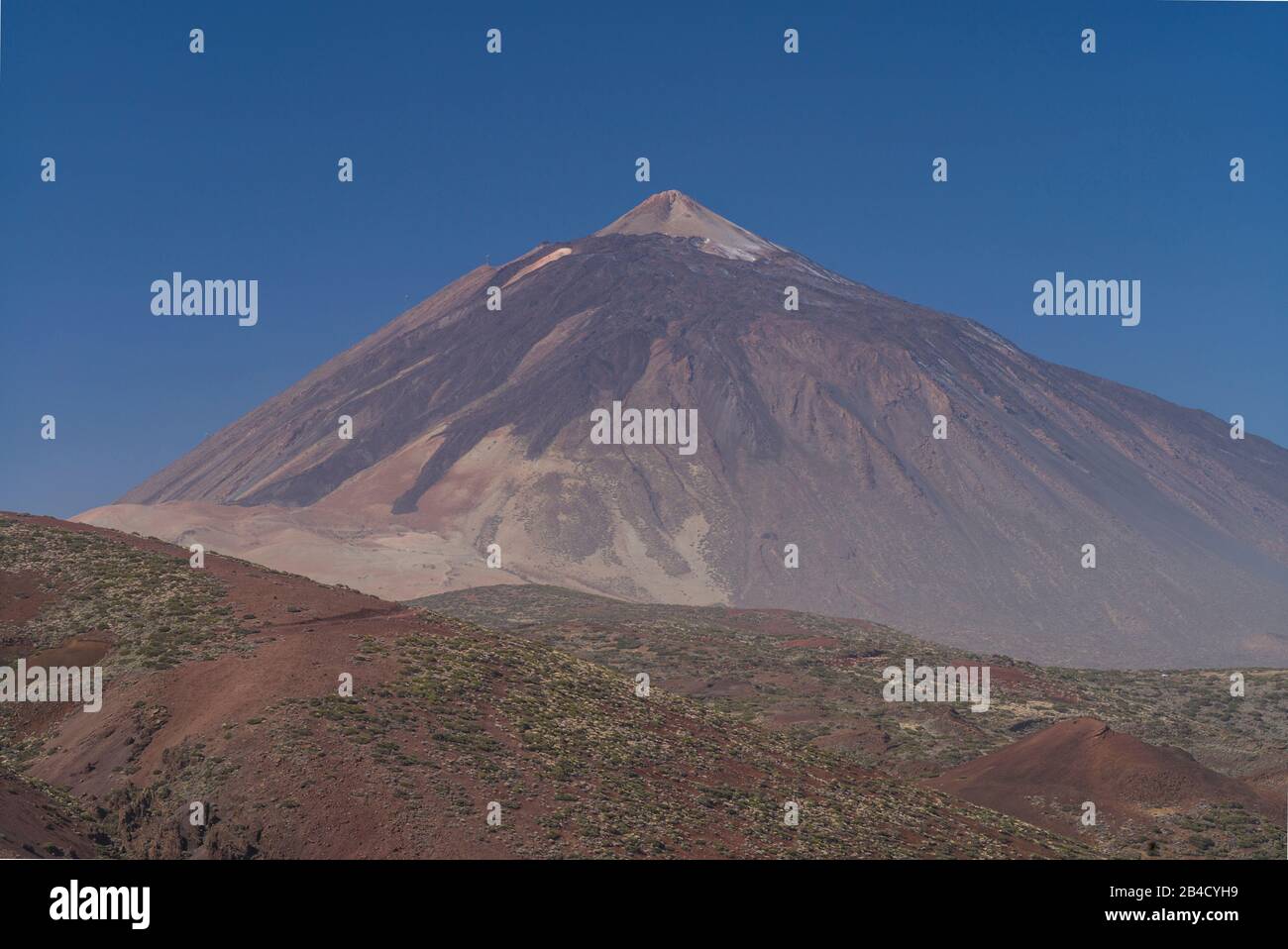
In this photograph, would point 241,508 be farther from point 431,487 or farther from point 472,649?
point 472,649

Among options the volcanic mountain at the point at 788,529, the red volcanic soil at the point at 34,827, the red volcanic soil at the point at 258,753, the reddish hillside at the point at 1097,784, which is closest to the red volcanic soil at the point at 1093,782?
the reddish hillside at the point at 1097,784

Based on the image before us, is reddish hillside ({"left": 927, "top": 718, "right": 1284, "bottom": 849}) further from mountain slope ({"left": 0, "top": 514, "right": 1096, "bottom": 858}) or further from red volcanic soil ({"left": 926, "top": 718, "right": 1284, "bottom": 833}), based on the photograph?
mountain slope ({"left": 0, "top": 514, "right": 1096, "bottom": 858})

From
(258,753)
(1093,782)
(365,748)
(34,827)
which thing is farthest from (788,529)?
(34,827)

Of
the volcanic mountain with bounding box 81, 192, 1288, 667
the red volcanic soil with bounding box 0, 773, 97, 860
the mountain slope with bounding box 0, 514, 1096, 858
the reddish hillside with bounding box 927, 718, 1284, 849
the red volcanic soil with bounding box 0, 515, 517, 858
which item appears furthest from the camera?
the volcanic mountain with bounding box 81, 192, 1288, 667

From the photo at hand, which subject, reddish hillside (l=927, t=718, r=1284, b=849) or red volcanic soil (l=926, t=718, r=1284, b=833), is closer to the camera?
reddish hillside (l=927, t=718, r=1284, b=849)

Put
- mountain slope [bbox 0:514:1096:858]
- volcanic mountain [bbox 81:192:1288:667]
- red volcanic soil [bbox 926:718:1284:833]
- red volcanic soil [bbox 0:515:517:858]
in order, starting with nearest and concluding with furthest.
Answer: red volcanic soil [bbox 0:515:517:858], mountain slope [bbox 0:514:1096:858], red volcanic soil [bbox 926:718:1284:833], volcanic mountain [bbox 81:192:1288:667]

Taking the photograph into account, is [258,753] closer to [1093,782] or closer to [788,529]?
[1093,782]

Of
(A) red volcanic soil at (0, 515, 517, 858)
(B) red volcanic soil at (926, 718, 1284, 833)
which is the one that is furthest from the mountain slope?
(B) red volcanic soil at (926, 718, 1284, 833)

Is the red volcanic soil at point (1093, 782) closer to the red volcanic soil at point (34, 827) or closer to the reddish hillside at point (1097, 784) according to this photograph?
the reddish hillside at point (1097, 784)

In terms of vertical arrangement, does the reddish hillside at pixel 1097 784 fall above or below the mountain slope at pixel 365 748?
below
